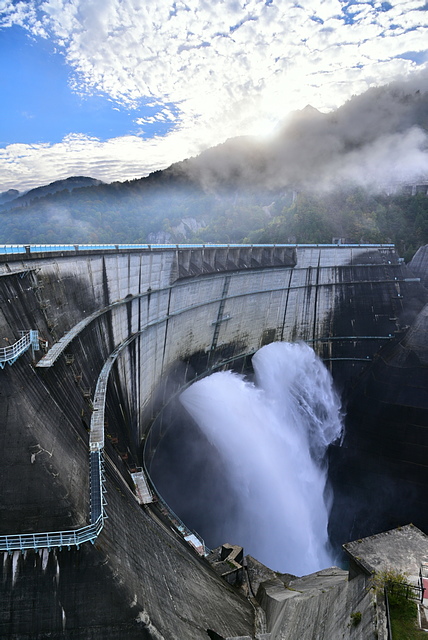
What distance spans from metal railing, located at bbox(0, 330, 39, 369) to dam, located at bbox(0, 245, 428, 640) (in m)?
0.05

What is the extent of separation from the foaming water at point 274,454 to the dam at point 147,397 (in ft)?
5.26

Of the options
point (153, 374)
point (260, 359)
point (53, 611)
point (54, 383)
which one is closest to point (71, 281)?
point (54, 383)

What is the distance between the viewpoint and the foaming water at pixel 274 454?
69.6 feet

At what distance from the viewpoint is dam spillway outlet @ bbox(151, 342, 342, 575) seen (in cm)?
2092

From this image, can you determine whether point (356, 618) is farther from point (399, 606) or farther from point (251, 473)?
point (251, 473)

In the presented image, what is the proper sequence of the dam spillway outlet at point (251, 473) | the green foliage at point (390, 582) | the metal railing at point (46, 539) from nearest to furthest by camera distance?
the metal railing at point (46, 539) < the green foliage at point (390, 582) < the dam spillway outlet at point (251, 473)

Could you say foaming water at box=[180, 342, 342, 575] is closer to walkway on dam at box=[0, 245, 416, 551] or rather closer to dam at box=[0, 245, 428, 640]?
dam at box=[0, 245, 428, 640]

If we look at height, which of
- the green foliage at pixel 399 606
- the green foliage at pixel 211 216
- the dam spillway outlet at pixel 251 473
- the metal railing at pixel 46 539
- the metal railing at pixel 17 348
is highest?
the green foliage at pixel 211 216

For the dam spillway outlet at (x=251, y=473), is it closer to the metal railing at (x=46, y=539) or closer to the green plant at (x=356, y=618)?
the green plant at (x=356, y=618)

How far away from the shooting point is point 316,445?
27594 millimetres

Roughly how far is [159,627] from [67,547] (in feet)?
6.53

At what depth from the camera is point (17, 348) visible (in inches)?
312

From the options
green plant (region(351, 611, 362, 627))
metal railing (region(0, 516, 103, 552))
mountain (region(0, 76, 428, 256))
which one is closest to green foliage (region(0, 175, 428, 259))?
mountain (region(0, 76, 428, 256))

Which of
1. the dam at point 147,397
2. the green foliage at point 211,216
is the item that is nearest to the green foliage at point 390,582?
the dam at point 147,397
